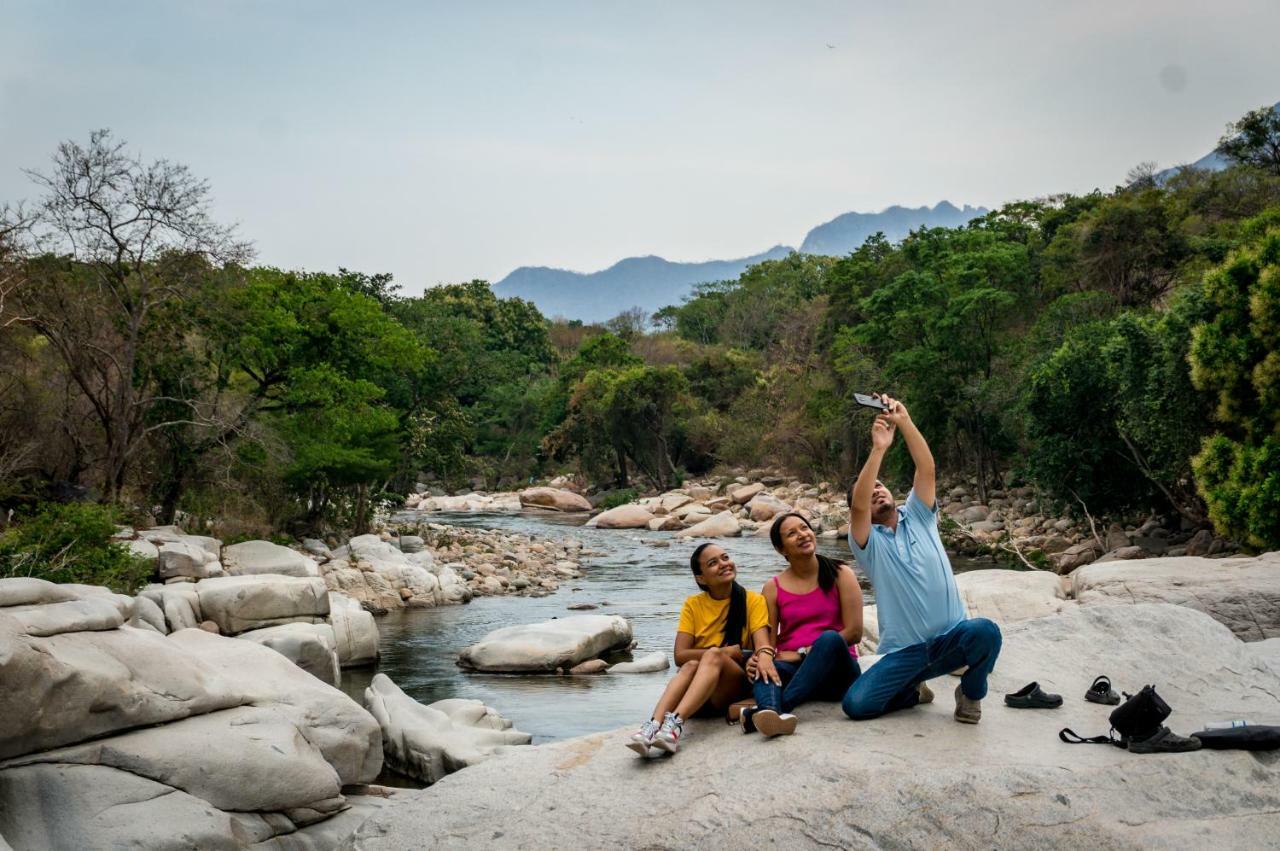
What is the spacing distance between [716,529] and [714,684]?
86.3 feet

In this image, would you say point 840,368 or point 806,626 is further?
point 840,368

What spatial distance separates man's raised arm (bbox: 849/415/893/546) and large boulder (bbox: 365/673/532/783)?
4311 millimetres

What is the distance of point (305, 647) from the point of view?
465 inches

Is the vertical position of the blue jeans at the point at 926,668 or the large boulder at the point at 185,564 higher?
the blue jeans at the point at 926,668

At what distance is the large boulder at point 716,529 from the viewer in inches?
1254

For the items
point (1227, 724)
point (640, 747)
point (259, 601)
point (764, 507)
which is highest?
point (1227, 724)

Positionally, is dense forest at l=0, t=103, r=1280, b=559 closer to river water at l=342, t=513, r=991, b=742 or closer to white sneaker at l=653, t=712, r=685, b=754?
river water at l=342, t=513, r=991, b=742

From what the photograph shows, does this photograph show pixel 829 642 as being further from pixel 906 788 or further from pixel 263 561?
pixel 263 561

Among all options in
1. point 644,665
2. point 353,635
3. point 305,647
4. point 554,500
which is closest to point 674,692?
point 305,647

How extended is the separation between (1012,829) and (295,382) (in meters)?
19.1

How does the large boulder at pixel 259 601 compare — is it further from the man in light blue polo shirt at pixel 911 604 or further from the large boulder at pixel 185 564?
the man in light blue polo shirt at pixel 911 604

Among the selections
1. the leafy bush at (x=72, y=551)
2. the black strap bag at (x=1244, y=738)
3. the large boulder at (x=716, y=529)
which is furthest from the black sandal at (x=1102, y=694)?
the large boulder at (x=716, y=529)

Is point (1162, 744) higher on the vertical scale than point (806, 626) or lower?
lower

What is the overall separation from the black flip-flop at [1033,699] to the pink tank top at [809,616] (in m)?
0.85
